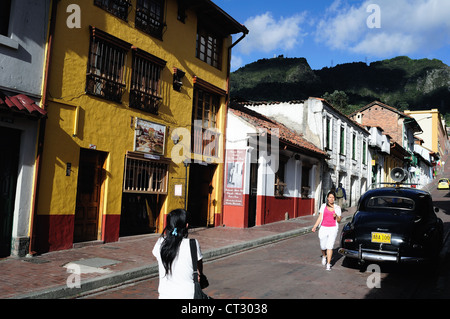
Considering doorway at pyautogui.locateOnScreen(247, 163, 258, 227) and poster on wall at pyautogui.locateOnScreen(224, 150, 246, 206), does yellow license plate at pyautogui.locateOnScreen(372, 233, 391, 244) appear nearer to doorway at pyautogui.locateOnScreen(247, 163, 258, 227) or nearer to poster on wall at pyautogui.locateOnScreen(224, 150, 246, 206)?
poster on wall at pyautogui.locateOnScreen(224, 150, 246, 206)

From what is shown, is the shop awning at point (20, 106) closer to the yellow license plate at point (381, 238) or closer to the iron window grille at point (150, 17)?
the iron window grille at point (150, 17)

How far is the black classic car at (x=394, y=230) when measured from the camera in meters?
7.00

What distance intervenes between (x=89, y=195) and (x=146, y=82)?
3773 millimetres

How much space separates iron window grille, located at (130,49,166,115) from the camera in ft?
36.5

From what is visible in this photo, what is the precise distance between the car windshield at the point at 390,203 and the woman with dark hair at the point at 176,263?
6.13 m

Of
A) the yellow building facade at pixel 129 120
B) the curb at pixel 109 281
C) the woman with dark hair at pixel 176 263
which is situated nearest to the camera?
the woman with dark hair at pixel 176 263

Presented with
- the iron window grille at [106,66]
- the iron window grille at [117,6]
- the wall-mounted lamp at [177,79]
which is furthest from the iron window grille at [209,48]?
the iron window grille at [106,66]

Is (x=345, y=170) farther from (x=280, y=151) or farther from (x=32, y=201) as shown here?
(x=32, y=201)

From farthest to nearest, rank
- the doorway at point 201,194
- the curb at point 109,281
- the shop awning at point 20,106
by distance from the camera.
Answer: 1. the doorway at point 201,194
2. the shop awning at point 20,106
3. the curb at point 109,281

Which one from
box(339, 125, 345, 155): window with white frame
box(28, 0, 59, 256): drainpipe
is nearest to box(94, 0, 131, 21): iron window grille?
box(28, 0, 59, 256): drainpipe

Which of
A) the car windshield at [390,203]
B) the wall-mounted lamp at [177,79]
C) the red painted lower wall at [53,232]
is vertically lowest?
the red painted lower wall at [53,232]

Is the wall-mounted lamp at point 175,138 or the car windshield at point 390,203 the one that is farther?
the wall-mounted lamp at point 175,138

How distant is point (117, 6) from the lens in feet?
34.9
